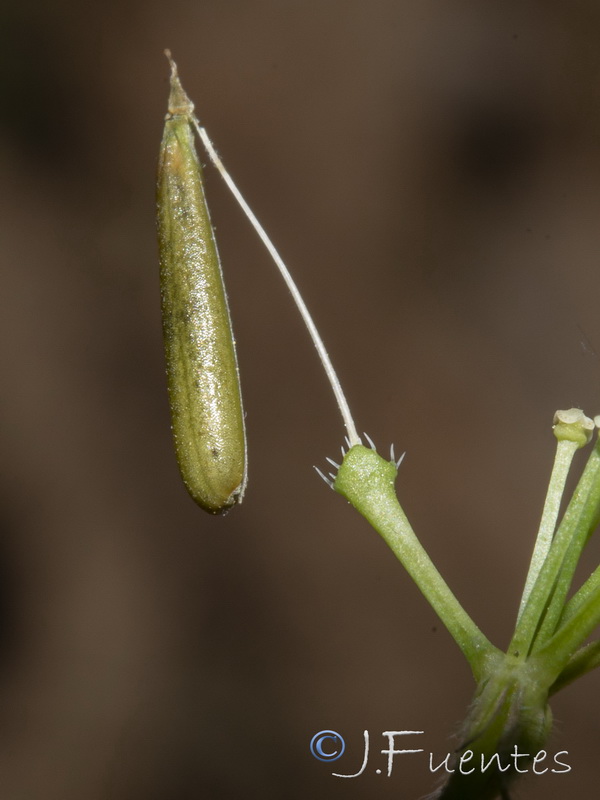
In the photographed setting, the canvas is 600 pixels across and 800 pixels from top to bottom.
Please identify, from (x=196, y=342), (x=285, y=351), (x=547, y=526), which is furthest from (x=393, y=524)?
(x=285, y=351)

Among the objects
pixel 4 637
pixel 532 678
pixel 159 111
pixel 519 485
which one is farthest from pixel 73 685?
pixel 532 678

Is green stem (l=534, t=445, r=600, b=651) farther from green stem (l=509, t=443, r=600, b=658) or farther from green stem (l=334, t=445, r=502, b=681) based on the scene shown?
green stem (l=334, t=445, r=502, b=681)

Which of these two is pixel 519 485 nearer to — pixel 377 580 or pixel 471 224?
pixel 377 580

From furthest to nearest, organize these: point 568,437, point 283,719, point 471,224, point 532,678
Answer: point 471,224 → point 283,719 → point 568,437 → point 532,678

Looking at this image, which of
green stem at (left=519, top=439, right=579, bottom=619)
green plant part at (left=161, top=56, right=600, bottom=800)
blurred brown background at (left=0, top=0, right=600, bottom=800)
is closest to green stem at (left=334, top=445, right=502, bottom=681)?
green plant part at (left=161, top=56, right=600, bottom=800)

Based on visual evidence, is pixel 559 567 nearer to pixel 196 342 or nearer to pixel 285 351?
pixel 196 342
